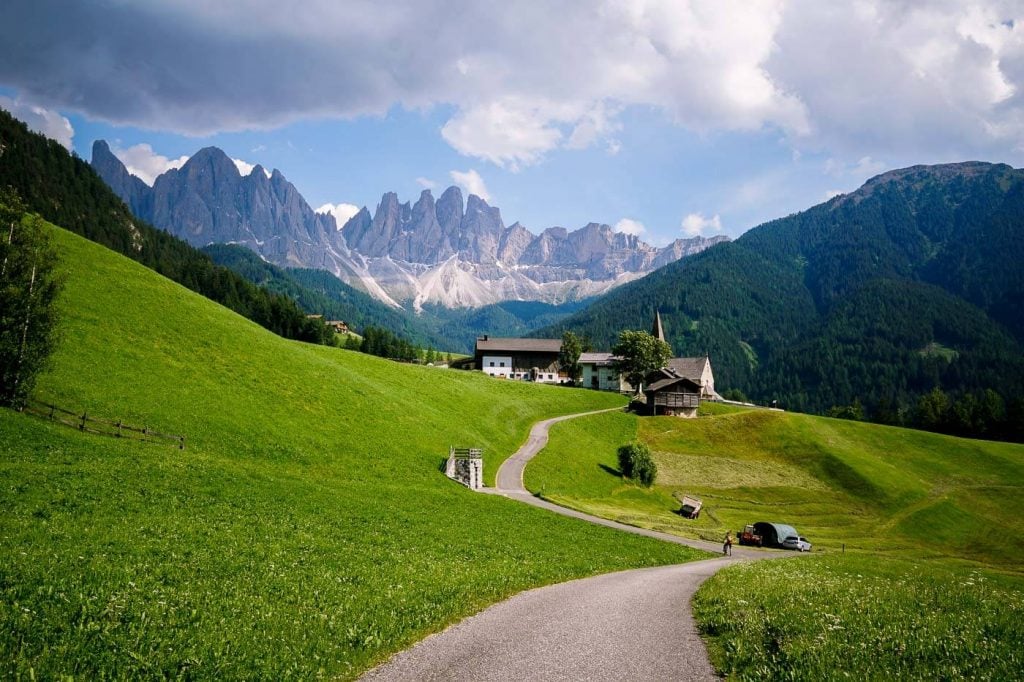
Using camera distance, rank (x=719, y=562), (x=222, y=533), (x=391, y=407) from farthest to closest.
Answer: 1. (x=391, y=407)
2. (x=719, y=562)
3. (x=222, y=533)

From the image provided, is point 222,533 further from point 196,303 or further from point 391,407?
point 196,303

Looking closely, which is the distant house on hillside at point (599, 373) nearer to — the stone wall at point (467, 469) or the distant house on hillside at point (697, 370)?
the distant house on hillside at point (697, 370)

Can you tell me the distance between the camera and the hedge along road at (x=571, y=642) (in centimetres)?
1287

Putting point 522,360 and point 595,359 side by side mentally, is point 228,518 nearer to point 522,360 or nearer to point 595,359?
point 595,359

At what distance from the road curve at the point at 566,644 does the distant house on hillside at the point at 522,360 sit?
499ft

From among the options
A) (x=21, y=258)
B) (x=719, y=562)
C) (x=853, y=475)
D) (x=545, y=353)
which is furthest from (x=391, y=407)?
(x=545, y=353)

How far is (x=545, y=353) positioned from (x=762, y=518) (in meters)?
107

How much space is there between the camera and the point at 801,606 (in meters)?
17.1

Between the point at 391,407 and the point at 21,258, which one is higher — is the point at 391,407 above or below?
below

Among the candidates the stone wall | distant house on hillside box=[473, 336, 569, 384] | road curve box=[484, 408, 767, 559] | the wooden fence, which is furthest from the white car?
distant house on hillside box=[473, 336, 569, 384]

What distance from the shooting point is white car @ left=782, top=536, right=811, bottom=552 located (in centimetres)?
5656

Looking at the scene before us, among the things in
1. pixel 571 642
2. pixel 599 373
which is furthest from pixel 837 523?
pixel 599 373

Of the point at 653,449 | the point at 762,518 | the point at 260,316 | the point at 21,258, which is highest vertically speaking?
the point at 260,316

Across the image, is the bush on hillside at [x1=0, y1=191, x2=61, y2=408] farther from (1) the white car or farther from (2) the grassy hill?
(1) the white car
